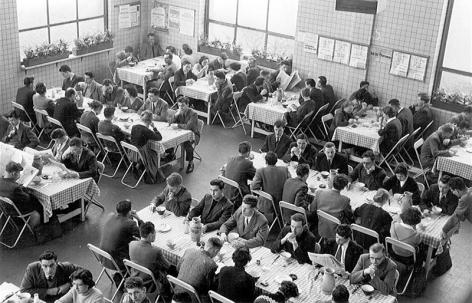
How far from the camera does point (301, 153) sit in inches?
474

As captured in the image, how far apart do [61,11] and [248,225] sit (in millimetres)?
9896

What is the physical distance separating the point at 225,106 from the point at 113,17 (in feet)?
14.9

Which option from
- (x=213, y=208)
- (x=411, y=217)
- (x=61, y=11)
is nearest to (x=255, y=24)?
(x=61, y=11)

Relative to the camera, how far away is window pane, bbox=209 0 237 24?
17.9 metres

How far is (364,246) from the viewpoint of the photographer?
962cm

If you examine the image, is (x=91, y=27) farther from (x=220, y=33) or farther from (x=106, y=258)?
(x=106, y=258)

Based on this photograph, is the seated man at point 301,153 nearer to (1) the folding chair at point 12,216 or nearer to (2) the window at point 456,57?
(2) the window at point 456,57

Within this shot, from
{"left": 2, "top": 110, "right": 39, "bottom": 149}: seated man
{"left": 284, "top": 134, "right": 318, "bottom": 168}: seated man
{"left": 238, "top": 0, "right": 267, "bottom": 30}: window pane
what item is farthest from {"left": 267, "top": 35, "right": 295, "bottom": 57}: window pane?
{"left": 2, "top": 110, "right": 39, "bottom": 149}: seated man

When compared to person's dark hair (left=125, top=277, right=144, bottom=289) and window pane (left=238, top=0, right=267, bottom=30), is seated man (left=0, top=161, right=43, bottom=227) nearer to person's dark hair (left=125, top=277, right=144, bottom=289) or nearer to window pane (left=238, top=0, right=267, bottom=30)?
person's dark hair (left=125, top=277, right=144, bottom=289)

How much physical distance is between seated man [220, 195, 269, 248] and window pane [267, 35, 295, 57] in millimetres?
8556

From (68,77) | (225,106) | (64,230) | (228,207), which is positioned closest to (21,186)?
(64,230)

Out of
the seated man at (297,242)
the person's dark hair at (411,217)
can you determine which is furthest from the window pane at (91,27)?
the person's dark hair at (411,217)

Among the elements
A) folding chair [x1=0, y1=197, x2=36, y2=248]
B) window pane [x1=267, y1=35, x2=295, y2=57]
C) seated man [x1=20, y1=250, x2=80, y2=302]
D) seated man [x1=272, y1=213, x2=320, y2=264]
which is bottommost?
folding chair [x1=0, y1=197, x2=36, y2=248]

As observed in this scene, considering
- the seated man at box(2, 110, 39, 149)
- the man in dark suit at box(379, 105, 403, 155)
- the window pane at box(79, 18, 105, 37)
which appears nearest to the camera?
the seated man at box(2, 110, 39, 149)
